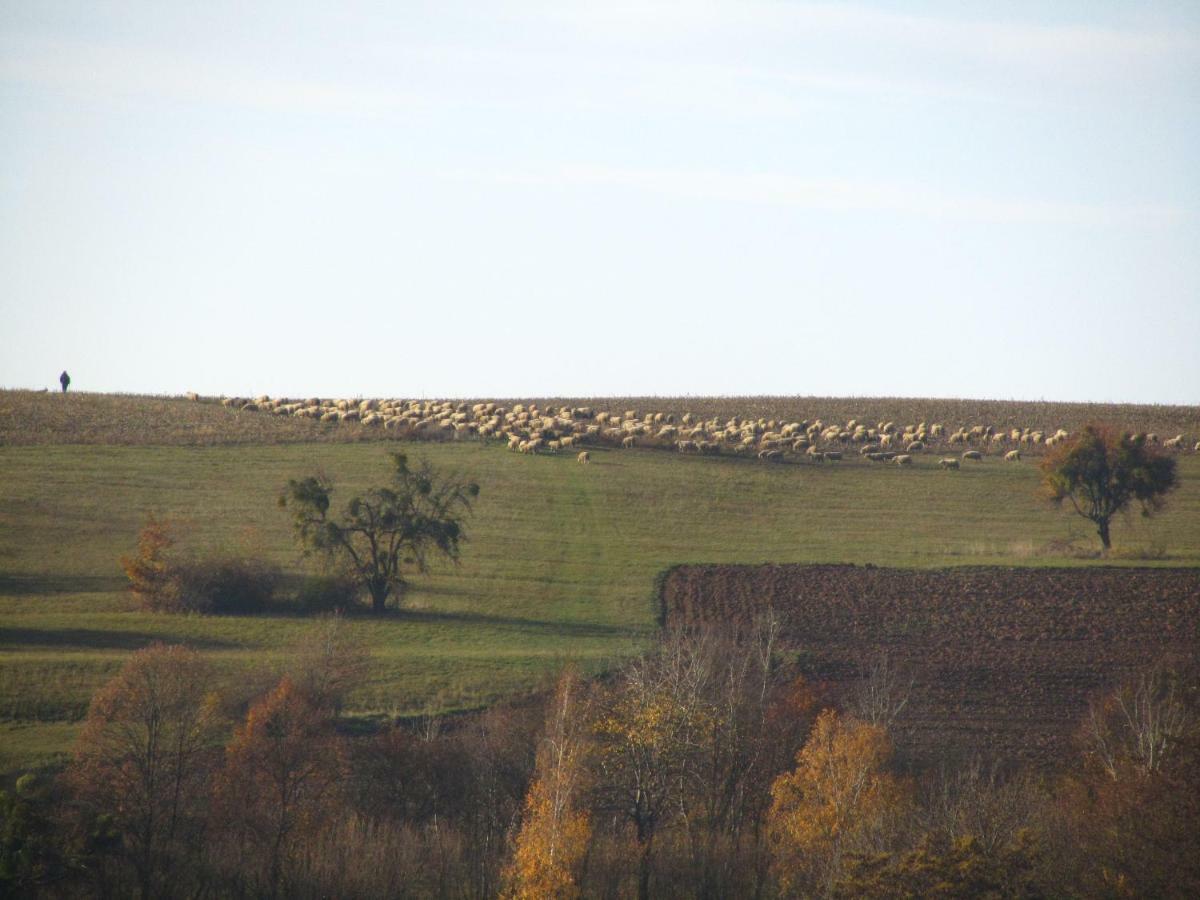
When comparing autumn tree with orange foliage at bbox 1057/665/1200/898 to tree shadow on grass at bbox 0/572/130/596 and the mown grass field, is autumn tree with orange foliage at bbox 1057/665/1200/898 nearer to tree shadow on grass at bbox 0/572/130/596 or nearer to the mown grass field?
the mown grass field

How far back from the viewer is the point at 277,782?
37094mm

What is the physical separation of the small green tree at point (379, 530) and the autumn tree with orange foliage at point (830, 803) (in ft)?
72.0

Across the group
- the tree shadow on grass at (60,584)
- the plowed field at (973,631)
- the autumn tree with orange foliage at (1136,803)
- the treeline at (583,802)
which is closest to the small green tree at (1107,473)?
the plowed field at (973,631)

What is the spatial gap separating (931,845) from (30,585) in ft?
133

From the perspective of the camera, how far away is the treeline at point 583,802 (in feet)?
103

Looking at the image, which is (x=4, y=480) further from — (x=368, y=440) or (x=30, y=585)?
(x=368, y=440)

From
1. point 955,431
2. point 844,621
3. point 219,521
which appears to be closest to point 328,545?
point 219,521

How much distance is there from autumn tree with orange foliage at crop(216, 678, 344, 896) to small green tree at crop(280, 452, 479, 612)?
15701mm

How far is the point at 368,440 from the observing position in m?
86.1

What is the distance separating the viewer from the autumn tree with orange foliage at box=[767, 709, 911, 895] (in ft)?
114

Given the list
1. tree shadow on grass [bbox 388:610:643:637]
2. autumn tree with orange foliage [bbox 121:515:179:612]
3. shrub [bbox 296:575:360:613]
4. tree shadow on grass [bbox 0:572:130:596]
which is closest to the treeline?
tree shadow on grass [bbox 388:610:643:637]

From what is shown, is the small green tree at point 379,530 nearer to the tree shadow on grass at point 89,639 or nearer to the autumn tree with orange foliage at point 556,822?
the tree shadow on grass at point 89,639

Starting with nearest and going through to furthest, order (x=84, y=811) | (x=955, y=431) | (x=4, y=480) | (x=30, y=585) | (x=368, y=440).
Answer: (x=84, y=811) < (x=30, y=585) < (x=4, y=480) < (x=368, y=440) < (x=955, y=431)

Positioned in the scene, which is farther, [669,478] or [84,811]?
[669,478]
